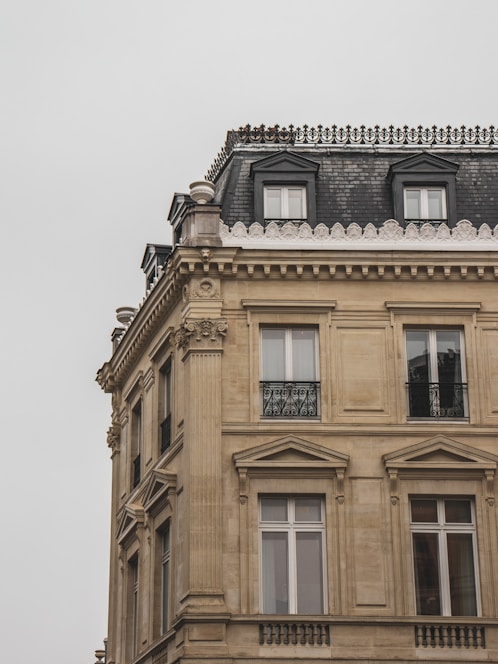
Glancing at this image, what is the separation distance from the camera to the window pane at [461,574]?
33.9 metres

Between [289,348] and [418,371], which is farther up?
[289,348]

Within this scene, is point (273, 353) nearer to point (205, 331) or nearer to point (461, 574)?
point (205, 331)

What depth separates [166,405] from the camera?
38.4 m

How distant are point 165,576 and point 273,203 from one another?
9521mm

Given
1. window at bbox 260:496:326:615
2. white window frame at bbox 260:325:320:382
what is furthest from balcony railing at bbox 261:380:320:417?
window at bbox 260:496:326:615

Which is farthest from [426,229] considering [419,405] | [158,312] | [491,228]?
[158,312]

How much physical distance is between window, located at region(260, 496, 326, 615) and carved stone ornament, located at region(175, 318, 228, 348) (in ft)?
12.8

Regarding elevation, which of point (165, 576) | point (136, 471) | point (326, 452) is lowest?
point (165, 576)

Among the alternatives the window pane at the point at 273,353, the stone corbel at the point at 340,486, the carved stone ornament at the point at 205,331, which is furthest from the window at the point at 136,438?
the stone corbel at the point at 340,486

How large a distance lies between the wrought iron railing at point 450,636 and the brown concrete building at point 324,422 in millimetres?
44

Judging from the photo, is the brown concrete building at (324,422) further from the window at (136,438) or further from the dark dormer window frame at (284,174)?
the window at (136,438)

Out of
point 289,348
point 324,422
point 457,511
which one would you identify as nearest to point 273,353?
point 289,348

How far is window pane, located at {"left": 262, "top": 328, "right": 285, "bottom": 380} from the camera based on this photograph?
35625 millimetres

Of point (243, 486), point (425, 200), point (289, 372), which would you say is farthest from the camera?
point (425, 200)
